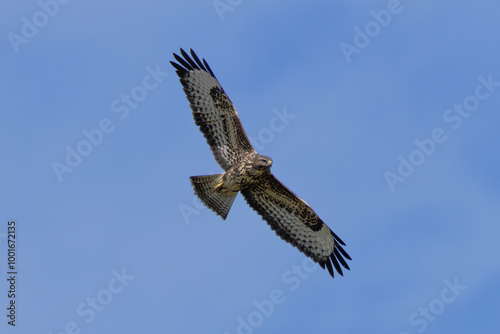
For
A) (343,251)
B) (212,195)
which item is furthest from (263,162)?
(343,251)

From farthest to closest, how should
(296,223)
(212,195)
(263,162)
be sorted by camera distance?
(296,223), (212,195), (263,162)

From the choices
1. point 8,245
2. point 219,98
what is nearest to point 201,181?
point 219,98

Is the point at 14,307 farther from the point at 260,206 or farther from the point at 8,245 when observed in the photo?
the point at 260,206

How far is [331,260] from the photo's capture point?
1445cm

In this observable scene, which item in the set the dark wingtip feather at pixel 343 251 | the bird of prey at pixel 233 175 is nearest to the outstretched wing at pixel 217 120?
the bird of prey at pixel 233 175

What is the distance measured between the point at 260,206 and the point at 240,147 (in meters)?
1.21

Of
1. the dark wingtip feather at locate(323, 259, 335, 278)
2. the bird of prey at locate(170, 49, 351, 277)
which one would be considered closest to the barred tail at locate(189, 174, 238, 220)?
the bird of prey at locate(170, 49, 351, 277)

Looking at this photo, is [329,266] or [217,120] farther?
[329,266]

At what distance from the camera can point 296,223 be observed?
14.2 meters

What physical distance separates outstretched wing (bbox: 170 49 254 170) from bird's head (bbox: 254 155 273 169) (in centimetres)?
50

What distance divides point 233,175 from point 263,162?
0.60m

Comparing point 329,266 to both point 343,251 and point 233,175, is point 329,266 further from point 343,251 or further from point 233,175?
point 233,175

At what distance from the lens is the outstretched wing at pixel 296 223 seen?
45.5 ft

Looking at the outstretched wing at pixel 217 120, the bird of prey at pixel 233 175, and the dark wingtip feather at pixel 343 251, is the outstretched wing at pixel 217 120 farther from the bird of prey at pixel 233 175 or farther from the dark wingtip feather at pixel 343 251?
the dark wingtip feather at pixel 343 251
